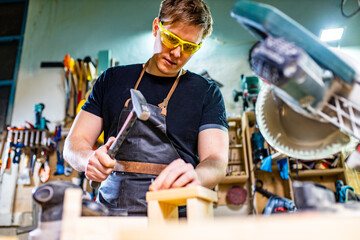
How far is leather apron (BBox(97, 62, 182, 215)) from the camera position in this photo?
139cm

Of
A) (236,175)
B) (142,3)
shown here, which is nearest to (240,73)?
(236,175)

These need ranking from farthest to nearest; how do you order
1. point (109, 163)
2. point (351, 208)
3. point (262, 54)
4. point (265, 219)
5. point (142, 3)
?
point (142, 3) → point (109, 163) → point (262, 54) → point (351, 208) → point (265, 219)

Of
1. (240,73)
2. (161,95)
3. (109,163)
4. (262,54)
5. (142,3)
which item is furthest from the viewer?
(142,3)

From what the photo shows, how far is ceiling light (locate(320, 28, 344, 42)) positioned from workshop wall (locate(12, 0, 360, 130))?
15.9 inches

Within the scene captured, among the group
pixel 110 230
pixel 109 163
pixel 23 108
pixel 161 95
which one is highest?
pixel 23 108

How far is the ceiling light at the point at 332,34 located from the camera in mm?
4066

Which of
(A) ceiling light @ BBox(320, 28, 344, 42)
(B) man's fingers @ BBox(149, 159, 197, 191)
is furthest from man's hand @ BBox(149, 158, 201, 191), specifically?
(A) ceiling light @ BBox(320, 28, 344, 42)

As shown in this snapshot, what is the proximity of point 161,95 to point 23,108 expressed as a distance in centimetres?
391

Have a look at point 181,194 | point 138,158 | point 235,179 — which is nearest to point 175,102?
point 138,158

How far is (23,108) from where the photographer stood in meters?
4.79

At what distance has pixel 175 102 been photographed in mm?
1667

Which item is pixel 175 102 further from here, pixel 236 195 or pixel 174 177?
pixel 236 195

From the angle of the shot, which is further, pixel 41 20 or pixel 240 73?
pixel 41 20

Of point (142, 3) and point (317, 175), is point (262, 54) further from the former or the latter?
point (142, 3)
